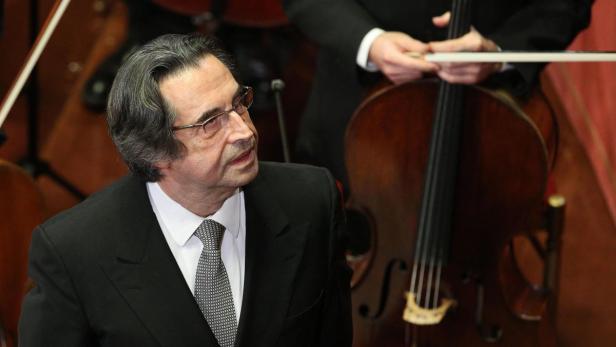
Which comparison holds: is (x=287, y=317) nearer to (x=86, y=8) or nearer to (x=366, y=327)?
(x=366, y=327)

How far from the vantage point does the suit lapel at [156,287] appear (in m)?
1.63

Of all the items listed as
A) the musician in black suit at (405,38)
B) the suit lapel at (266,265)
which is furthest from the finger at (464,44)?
the suit lapel at (266,265)

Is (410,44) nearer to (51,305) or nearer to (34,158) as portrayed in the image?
(51,305)

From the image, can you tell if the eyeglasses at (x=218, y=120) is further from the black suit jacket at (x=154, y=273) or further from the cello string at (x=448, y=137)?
the cello string at (x=448, y=137)

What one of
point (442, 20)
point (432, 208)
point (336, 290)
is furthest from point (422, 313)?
point (442, 20)

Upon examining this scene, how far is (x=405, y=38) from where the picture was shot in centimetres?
216

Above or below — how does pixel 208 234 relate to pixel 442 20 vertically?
below

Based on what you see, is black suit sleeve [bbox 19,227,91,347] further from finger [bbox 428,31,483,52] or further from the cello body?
finger [bbox 428,31,483,52]

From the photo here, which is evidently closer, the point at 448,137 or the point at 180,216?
the point at 180,216

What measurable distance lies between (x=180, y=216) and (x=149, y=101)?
0.70 feet

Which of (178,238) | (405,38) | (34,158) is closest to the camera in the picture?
(178,238)

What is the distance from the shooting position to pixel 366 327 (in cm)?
218

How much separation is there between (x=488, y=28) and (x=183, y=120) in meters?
0.92

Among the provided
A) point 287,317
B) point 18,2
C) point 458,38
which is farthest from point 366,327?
point 18,2
